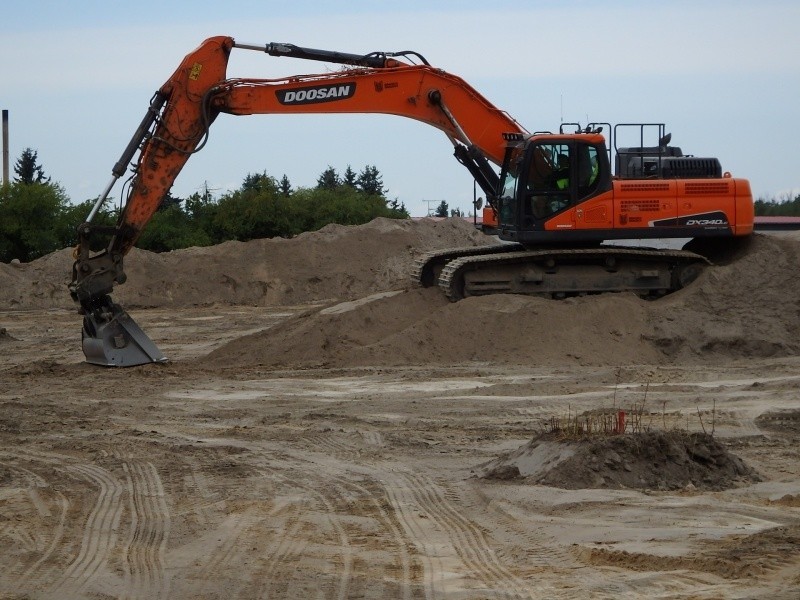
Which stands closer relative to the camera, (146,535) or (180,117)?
(146,535)

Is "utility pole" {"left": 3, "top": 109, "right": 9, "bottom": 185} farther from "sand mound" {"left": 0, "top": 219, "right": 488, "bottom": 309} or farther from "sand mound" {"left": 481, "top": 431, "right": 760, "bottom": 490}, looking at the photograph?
"sand mound" {"left": 481, "top": 431, "right": 760, "bottom": 490}

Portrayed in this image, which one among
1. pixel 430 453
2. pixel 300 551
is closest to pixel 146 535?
pixel 300 551

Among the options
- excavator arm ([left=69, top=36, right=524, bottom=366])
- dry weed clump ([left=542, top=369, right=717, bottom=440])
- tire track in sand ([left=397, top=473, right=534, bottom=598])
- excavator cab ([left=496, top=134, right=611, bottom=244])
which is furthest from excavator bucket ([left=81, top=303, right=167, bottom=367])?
tire track in sand ([left=397, top=473, right=534, bottom=598])

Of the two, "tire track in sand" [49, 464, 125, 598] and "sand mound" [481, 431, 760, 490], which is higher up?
"sand mound" [481, 431, 760, 490]

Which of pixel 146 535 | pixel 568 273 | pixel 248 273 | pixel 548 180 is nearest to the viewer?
pixel 146 535

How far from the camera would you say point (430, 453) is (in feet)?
30.6

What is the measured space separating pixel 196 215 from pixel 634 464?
2786 cm

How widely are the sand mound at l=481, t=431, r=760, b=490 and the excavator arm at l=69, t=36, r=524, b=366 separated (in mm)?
7742

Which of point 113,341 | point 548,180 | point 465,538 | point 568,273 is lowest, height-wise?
point 465,538

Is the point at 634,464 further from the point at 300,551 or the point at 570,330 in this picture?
the point at 570,330

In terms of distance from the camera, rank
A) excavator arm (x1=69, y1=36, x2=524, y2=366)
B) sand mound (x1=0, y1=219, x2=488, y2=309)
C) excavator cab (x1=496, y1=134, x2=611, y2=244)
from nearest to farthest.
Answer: excavator arm (x1=69, y1=36, x2=524, y2=366) < excavator cab (x1=496, y1=134, x2=611, y2=244) < sand mound (x1=0, y1=219, x2=488, y2=309)

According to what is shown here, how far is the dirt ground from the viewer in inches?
237

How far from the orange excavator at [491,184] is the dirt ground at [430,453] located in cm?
63

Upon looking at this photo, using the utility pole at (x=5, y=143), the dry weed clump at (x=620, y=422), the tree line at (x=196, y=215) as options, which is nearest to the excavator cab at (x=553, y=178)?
the dry weed clump at (x=620, y=422)
